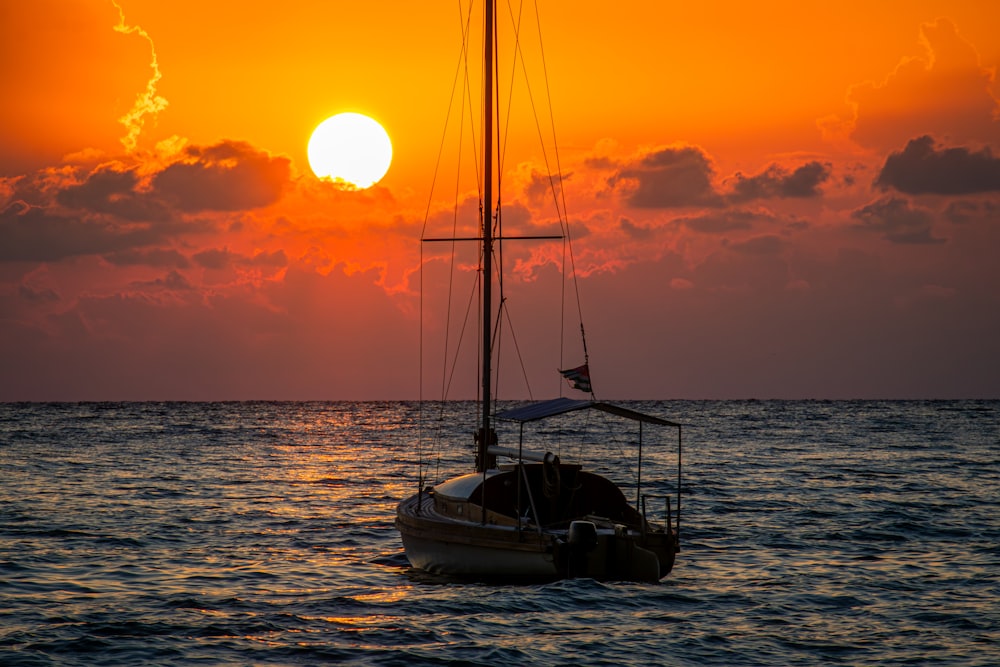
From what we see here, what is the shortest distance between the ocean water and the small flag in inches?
196

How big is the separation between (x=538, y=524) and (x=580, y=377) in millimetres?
4358

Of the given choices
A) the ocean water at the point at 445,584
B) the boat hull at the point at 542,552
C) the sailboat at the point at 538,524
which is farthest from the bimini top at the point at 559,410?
the ocean water at the point at 445,584

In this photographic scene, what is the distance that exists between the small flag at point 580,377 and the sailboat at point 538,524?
0.03 metres

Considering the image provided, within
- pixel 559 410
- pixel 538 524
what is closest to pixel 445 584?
pixel 538 524

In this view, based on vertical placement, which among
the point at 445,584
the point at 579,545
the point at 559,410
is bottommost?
the point at 445,584

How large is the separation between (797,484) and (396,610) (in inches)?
1367

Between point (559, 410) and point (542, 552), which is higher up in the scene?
point (559, 410)

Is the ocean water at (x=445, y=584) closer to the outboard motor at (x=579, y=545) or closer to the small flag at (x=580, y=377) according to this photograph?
the outboard motor at (x=579, y=545)

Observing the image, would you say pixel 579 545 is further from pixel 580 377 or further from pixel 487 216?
pixel 487 216

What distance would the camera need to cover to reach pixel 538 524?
2519 cm

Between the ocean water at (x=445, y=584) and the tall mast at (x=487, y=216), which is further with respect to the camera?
the tall mast at (x=487, y=216)

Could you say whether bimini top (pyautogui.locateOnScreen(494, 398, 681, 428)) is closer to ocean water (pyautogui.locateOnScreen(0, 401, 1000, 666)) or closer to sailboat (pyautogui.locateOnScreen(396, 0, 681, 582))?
sailboat (pyautogui.locateOnScreen(396, 0, 681, 582))

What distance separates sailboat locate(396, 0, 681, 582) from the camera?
2481cm

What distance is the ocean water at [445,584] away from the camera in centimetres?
2103
